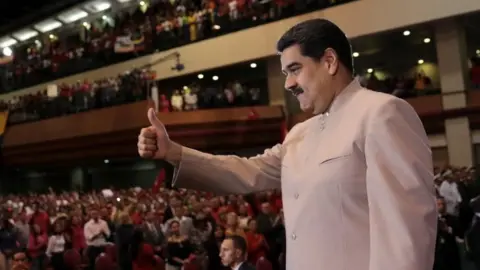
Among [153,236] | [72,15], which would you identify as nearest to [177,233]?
[153,236]

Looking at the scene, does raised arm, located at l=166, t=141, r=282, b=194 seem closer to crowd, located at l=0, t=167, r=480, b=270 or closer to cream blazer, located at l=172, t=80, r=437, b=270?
cream blazer, located at l=172, t=80, r=437, b=270

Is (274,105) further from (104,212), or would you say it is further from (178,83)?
(104,212)

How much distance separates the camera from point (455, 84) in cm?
1204

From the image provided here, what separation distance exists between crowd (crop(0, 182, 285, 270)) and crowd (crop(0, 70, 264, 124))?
5816 millimetres

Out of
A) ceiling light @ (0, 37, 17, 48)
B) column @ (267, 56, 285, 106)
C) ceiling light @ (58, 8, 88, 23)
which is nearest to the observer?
column @ (267, 56, 285, 106)

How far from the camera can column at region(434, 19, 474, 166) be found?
1190 centimetres

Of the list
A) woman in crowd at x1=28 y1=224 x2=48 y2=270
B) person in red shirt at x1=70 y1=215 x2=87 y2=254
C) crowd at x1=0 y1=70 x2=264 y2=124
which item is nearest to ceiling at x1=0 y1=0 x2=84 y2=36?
crowd at x1=0 y1=70 x2=264 y2=124

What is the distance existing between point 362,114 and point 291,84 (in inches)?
7.9

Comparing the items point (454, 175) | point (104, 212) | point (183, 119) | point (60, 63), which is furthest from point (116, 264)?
point (60, 63)

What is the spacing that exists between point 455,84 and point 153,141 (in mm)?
11508

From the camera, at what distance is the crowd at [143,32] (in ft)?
45.8

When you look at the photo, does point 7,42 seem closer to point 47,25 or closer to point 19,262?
point 47,25

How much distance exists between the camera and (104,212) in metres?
8.20

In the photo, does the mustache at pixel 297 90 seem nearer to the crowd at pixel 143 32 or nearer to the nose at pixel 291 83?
the nose at pixel 291 83
